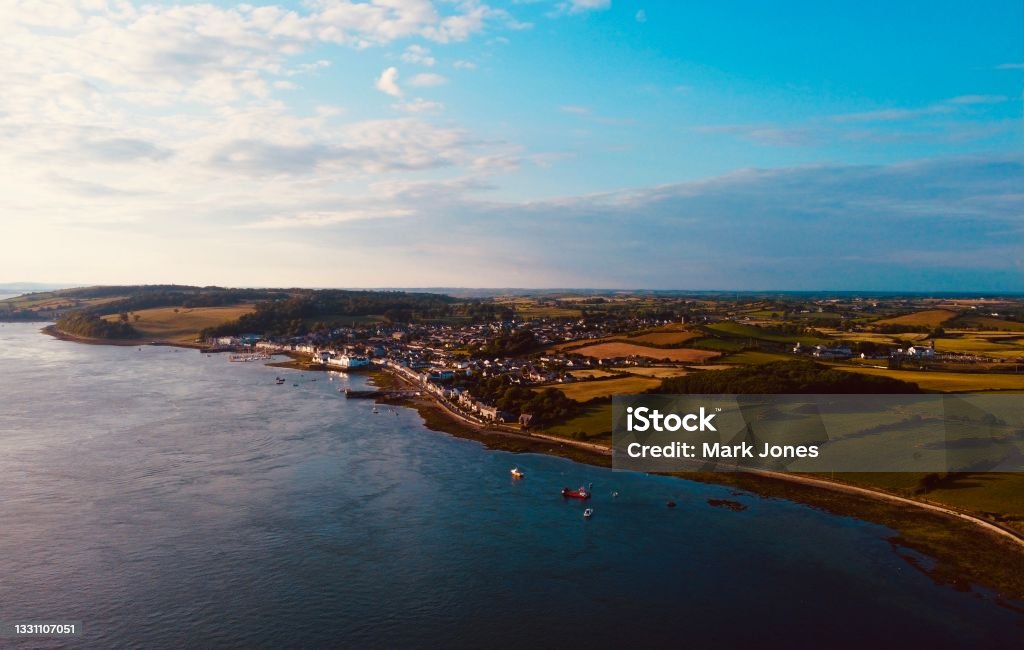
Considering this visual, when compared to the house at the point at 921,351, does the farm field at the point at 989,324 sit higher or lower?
higher

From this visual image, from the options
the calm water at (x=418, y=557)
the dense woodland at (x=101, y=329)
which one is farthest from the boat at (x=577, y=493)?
the dense woodland at (x=101, y=329)

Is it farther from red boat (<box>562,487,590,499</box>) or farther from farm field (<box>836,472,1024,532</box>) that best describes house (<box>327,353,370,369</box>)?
farm field (<box>836,472,1024,532</box>)

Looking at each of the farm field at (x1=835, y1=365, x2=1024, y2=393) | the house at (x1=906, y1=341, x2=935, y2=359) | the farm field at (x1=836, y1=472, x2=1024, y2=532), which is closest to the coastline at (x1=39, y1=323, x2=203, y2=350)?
the farm field at (x1=835, y1=365, x2=1024, y2=393)

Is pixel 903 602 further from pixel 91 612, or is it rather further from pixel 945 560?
pixel 91 612

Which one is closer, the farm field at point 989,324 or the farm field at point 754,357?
the farm field at point 754,357

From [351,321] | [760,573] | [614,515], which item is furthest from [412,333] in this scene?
[760,573]

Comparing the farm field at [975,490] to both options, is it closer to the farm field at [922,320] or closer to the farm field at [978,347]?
the farm field at [978,347]
